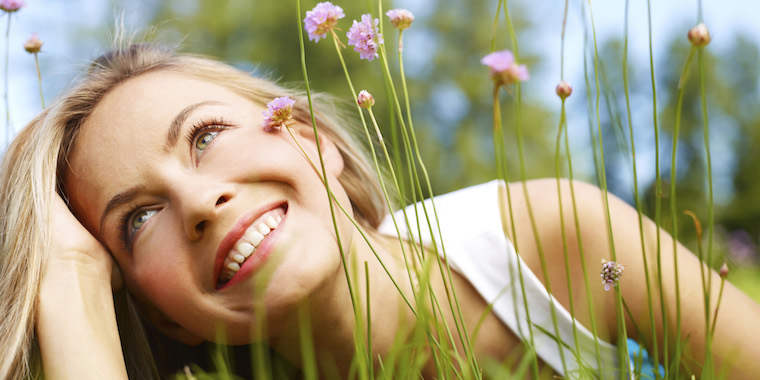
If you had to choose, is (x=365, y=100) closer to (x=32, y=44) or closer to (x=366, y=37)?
(x=366, y=37)

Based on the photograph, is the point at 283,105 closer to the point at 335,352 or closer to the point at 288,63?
the point at 335,352

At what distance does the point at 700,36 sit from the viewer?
3.13 feet

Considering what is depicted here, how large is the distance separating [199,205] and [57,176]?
721 mm

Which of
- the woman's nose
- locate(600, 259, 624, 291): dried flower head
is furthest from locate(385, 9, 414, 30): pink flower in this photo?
the woman's nose

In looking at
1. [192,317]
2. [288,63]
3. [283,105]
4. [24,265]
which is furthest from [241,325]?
[288,63]

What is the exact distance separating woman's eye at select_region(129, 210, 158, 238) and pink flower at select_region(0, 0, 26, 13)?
0.74 metres

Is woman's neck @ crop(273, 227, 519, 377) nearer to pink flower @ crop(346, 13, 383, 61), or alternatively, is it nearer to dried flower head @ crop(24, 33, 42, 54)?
pink flower @ crop(346, 13, 383, 61)

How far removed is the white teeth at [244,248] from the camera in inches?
65.3

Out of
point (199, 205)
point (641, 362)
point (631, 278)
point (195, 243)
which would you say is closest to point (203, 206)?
point (199, 205)

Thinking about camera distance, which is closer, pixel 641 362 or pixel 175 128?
pixel 641 362

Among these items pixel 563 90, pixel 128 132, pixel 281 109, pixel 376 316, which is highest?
pixel 563 90

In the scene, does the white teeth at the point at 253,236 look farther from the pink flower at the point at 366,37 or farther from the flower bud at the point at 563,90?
the flower bud at the point at 563,90

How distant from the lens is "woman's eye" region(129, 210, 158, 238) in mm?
1775

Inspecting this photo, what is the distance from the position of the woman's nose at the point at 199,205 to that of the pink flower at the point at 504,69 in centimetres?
98
